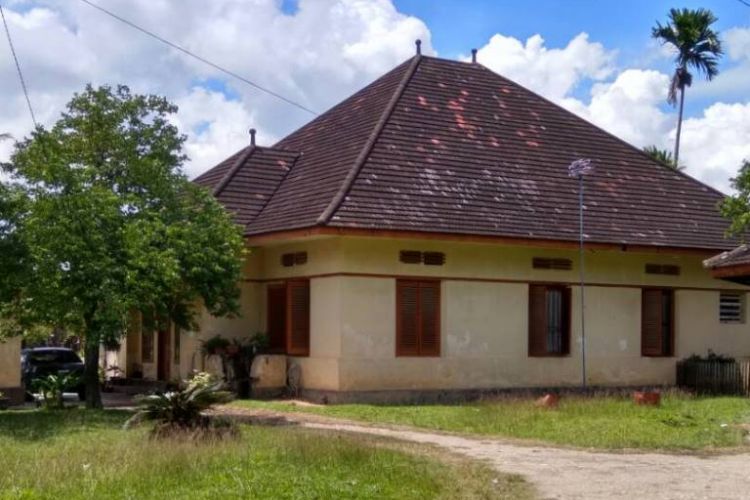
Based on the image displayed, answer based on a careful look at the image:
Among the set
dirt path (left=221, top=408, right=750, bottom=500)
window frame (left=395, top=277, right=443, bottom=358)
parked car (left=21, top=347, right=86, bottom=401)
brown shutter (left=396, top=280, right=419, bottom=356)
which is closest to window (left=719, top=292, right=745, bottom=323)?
window frame (left=395, top=277, right=443, bottom=358)

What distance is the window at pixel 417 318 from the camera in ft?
79.0

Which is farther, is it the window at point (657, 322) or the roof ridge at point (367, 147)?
the window at point (657, 322)

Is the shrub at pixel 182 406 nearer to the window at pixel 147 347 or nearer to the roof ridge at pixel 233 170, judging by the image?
the roof ridge at pixel 233 170

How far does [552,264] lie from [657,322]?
11.9 ft

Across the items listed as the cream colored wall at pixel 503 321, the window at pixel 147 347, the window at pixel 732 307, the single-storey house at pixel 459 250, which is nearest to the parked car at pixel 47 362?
the window at pixel 147 347

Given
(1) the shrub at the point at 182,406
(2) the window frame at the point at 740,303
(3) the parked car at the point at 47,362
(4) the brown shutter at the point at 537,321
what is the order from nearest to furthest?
(1) the shrub at the point at 182,406, (4) the brown shutter at the point at 537,321, (3) the parked car at the point at 47,362, (2) the window frame at the point at 740,303

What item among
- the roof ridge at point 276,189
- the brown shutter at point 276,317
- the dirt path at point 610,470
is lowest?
the dirt path at point 610,470

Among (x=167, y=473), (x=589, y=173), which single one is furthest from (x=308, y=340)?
(x=167, y=473)

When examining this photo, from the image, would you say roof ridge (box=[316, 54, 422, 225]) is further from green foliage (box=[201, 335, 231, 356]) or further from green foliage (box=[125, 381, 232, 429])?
green foliage (box=[125, 381, 232, 429])

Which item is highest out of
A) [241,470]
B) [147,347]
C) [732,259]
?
[732,259]

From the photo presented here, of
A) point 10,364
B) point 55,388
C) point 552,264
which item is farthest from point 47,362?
point 552,264

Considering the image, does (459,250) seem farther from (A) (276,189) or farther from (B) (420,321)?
(A) (276,189)

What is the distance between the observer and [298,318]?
24.9 meters

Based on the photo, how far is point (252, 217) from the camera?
2597 centimetres
